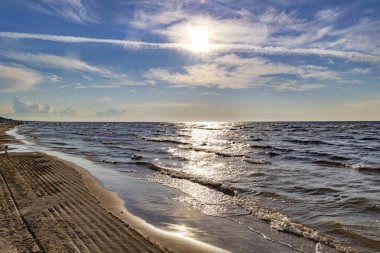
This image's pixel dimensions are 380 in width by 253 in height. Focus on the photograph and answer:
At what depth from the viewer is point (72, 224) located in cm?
793

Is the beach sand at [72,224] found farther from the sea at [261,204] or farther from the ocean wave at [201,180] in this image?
the ocean wave at [201,180]

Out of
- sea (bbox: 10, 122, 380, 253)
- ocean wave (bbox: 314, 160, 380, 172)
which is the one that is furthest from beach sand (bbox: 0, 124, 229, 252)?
ocean wave (bbox: 314, 160, 380, 172)

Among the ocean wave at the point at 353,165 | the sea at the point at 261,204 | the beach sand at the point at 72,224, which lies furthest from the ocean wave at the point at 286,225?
the ocean wave at the point at 353,165

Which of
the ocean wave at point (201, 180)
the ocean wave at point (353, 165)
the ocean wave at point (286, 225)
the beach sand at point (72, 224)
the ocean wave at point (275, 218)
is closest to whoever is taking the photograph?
the beach sand at point (72, 224)

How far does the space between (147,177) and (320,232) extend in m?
9.89

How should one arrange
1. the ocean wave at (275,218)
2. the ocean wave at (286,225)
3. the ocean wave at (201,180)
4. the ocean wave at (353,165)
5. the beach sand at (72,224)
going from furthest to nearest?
1. the ocean wave at (353,165)
2. the ocean wave at (201,180)
3. the ocean wave at (275,218)
4. the ocean wave at (286,225)
5. the beach sand at (72,224)

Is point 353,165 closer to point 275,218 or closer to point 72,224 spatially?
point 275,218

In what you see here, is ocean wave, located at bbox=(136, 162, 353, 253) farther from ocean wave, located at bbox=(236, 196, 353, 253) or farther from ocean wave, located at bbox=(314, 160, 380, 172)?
ocean wave, located at bbox=(314, 160, 380, 172)

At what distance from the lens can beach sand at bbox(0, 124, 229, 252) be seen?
6.71m

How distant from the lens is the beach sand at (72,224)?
22.0 feet

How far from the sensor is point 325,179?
53.9 ft

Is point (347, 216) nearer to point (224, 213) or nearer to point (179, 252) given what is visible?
point (224, 213)

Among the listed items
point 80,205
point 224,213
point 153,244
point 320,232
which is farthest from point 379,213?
point 80,205

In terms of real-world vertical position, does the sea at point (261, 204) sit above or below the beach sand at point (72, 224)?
below
